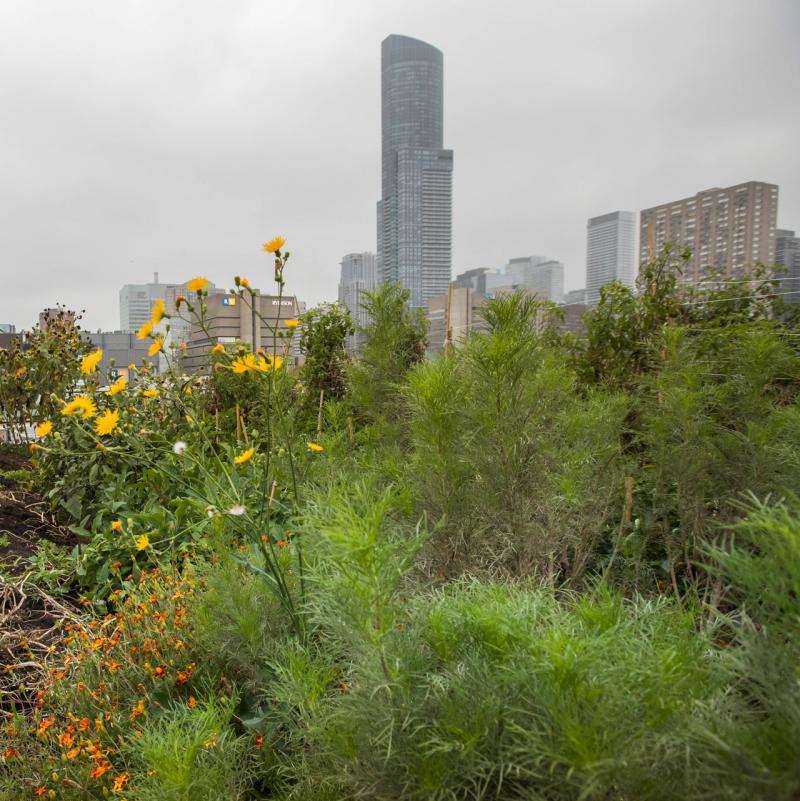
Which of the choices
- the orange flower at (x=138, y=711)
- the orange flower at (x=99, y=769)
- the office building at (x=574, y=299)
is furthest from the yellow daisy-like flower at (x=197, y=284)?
the office building at (x=574, y=299)

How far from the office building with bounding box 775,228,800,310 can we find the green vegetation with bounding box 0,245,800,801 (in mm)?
165

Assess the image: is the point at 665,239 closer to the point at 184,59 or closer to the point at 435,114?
the point at 184,59

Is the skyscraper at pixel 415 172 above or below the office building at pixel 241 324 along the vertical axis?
above

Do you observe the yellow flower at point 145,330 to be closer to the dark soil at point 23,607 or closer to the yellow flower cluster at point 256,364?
the yellow flower cluster at point 256,364

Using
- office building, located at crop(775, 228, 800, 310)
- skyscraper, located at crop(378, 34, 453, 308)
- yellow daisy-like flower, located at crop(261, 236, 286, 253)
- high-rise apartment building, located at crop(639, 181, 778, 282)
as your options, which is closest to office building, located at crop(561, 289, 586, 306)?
high-rise apartment building, located at crop(639, 181, 778, 282)

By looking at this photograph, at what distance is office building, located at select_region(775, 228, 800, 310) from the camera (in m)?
Answer: 3.80

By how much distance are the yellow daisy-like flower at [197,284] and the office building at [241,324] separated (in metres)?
0.07

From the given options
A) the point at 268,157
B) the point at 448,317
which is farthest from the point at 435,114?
the point at 448,317

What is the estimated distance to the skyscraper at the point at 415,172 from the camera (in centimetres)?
4425

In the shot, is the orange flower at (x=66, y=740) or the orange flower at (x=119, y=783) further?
the orange flower at (x=66, y=740)

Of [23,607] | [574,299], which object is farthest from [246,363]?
[574,299]

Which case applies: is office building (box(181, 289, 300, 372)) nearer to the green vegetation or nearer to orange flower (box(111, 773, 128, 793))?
the green vegetation

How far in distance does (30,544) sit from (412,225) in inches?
1953

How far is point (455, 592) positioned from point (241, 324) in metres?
2.52
